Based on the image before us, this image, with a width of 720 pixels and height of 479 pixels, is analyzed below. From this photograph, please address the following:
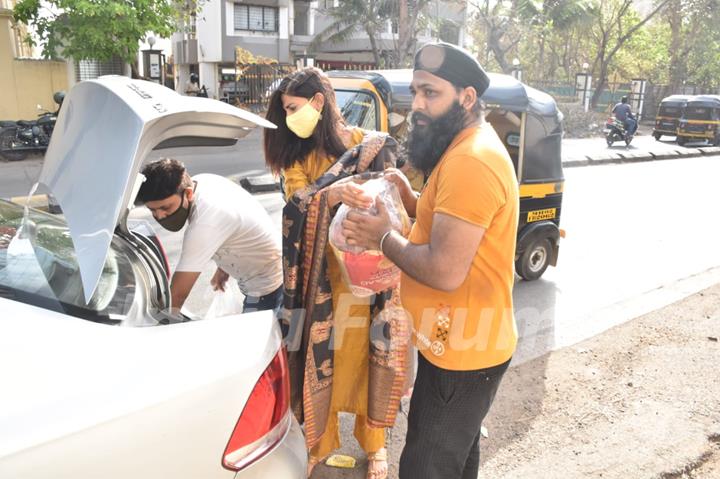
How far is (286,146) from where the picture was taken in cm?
252

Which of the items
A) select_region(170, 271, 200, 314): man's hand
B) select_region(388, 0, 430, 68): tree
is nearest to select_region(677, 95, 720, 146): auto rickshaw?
select_region(388, 0, 430, 68): tree

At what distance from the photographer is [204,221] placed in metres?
2.32

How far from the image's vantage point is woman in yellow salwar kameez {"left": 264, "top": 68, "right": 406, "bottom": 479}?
7.41 feet

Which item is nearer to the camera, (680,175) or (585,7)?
(680,175)

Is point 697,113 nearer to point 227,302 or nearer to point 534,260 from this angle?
point 534,260

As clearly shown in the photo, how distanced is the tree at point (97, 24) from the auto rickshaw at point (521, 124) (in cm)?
696

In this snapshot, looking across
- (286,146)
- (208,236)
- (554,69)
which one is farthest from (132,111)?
(554,69)

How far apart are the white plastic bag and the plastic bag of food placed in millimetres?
915

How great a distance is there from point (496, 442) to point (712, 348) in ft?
6.43

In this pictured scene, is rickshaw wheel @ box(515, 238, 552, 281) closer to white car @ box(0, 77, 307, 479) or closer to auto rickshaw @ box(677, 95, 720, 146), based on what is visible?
white car @ box(0, 77, 307, 479)

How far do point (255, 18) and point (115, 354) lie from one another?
2758 cm

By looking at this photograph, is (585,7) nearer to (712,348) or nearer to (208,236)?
(712,348)

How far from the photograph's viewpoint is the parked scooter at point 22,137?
425 inches

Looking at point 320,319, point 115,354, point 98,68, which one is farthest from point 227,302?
point 98,68
